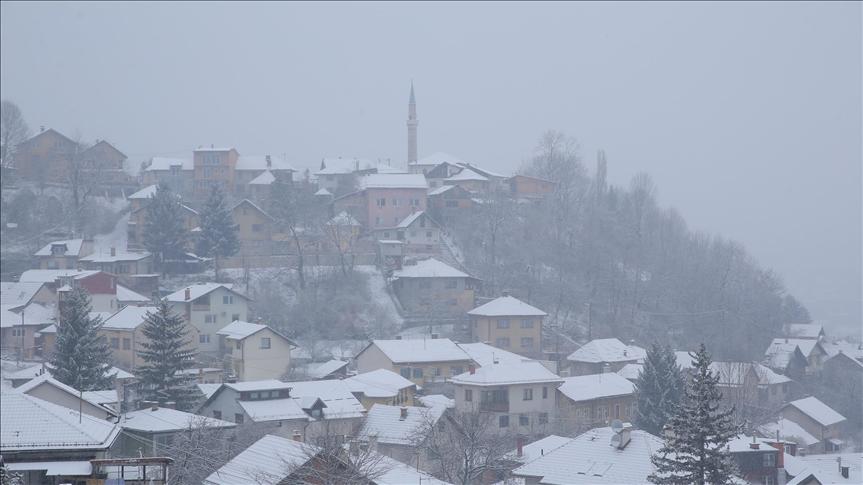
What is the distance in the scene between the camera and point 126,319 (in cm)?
3747

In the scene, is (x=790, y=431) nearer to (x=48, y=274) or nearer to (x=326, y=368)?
(x=326, y=368)

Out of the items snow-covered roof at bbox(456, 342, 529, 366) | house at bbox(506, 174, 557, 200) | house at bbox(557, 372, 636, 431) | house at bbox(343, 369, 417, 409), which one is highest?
house at bbox(506, 174, 557, 200)

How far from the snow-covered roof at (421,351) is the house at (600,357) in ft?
15.7

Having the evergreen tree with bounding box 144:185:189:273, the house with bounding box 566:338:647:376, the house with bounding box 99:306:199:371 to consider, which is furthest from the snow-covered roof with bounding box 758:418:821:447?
the evergreen tree with bounding box 144:185:189:273

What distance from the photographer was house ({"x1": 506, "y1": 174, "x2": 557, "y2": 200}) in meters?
56.3

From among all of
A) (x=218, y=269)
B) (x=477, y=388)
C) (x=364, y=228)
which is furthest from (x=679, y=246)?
(x=477, y=388)

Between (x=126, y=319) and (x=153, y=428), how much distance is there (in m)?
15.1

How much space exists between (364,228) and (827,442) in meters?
24.0

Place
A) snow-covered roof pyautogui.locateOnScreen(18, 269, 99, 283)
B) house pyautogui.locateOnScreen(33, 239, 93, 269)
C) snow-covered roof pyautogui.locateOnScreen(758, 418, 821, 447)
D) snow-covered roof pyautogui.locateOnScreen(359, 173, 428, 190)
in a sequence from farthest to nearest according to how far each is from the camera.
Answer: snow-covered roof pyautogui.locateOnScreen(359, 173, 428, 190) → house pyautogui.locateOnScreen(33, 239, 93, 269) → snow-covered roof pyautogui.locateOnScreen(18, 269, 99, 283) → snow-covered roof pyautogui.locateOnScreen(758, 418, 821, 447)

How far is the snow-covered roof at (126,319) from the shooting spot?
36997 mm

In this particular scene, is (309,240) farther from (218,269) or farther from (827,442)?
(827,442)

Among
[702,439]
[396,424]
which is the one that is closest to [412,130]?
[396,424]

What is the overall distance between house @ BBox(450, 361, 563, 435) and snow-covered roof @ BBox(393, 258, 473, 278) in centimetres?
1184

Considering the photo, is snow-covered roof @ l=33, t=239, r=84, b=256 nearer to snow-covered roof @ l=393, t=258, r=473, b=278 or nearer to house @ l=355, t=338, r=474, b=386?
snow-covered roof @ l=393, t=258, r=473, b=278
